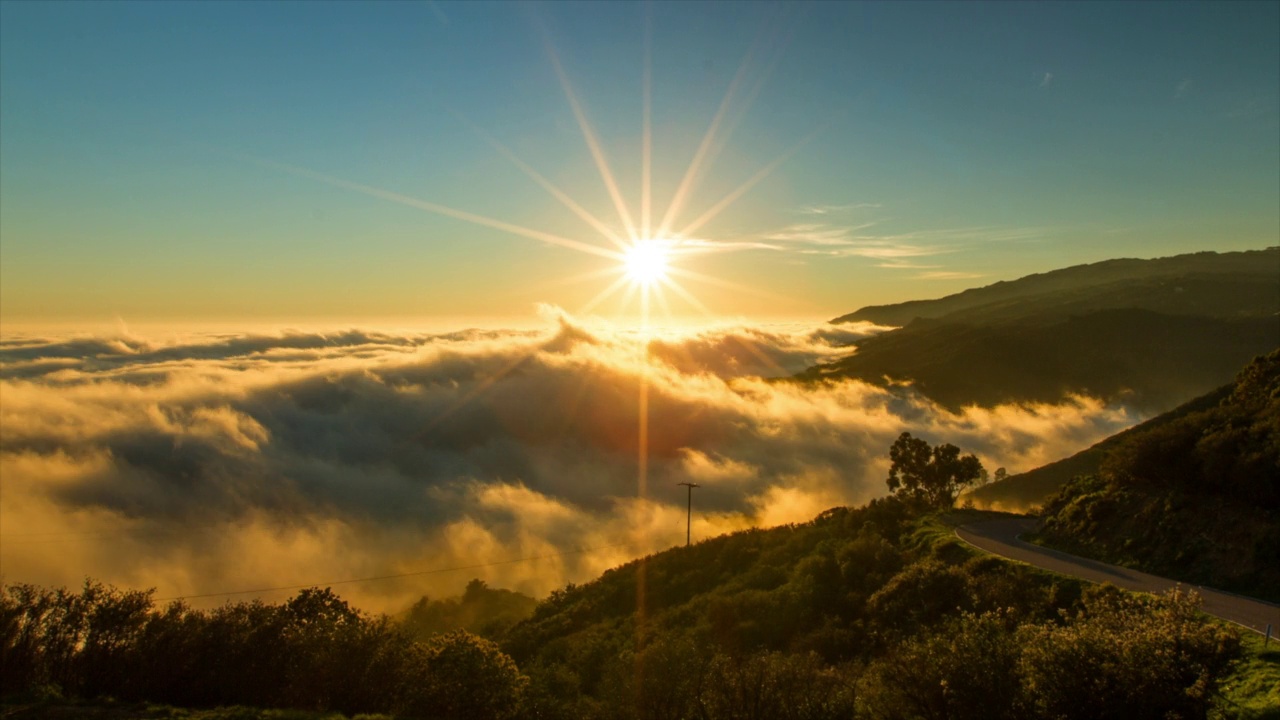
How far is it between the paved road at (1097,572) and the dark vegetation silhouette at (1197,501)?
115 cm

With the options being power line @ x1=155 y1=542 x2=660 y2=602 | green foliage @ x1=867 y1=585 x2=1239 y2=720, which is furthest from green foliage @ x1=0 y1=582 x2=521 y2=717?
power line @ x1=155 y1=542 x2=660 y2=602

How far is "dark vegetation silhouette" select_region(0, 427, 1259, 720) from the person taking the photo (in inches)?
676

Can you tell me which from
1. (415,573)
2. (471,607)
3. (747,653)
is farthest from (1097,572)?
(415,573)

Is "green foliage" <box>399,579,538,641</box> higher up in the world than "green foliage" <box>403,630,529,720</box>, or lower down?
lower down

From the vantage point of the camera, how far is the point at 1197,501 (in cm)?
3194

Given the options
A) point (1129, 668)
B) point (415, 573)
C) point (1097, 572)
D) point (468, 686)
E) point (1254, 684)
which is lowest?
point (415, 573)

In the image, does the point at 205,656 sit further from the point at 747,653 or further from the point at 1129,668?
the point at 1129,668

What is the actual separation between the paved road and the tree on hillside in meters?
18.8

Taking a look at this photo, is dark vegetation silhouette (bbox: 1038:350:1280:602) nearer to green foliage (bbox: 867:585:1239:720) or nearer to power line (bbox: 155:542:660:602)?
green foliage (bbox: 867:585:1239:720)

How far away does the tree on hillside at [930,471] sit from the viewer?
65.6 meters

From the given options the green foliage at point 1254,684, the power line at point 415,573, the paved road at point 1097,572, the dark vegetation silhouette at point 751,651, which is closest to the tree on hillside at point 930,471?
the dark vegetation silhouette at point 751,651

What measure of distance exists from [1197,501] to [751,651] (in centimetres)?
2310

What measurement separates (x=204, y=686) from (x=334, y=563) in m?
147

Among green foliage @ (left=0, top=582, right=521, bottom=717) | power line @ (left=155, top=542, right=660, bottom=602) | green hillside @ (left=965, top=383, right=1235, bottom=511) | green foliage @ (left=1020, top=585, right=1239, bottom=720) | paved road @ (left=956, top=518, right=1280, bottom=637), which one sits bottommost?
power line @ (left=155, top=542, right=660, bottom=602)
